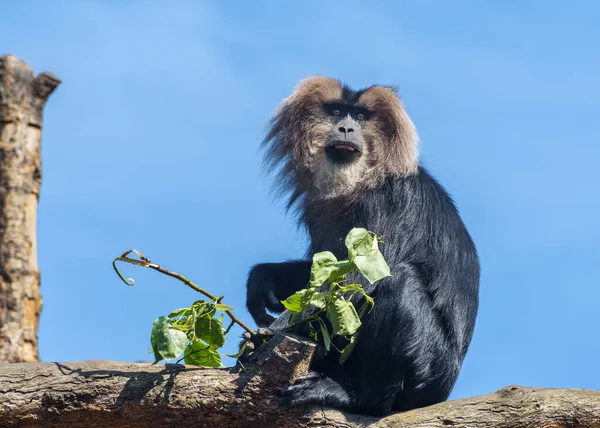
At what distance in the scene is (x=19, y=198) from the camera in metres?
6.00

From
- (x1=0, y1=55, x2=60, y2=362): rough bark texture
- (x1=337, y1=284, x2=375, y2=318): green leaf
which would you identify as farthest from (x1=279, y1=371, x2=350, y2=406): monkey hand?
(x1=0, y1=55, x2=60, y2=362): rough bark texture

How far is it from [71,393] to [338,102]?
372 cm

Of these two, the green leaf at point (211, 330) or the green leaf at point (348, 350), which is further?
the green leaf at point (348, 350)

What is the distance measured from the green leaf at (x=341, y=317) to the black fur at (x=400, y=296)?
0.35 metres

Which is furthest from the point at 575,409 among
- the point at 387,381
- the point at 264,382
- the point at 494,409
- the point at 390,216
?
the point at 390,216

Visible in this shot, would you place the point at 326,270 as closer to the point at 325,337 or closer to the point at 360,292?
the point at 325,337

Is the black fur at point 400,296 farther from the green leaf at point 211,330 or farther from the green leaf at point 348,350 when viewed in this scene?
the green leaf at point 211,330

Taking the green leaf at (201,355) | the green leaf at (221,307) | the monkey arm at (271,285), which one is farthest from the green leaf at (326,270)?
the monkey arm at (271,285)

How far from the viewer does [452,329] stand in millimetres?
7016

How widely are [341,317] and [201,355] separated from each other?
1.02 metres

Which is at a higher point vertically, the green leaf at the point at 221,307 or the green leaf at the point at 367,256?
the green leaf at the point at 367,256

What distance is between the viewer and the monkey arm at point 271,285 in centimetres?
761

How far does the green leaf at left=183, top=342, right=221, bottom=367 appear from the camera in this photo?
6272mm

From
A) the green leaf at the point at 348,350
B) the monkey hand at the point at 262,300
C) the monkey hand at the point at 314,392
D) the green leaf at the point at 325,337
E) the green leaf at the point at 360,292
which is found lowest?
the monkey hand at the point at 314,392
